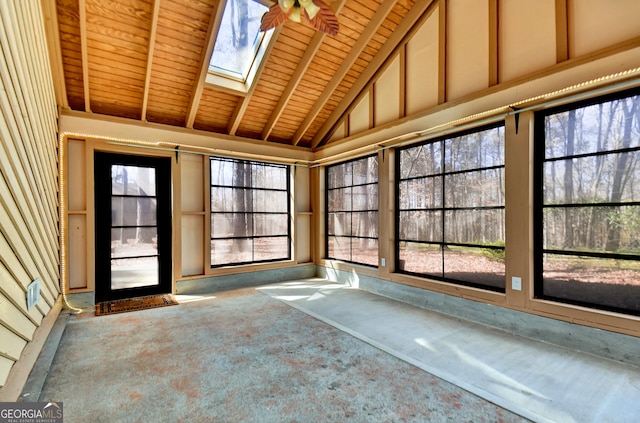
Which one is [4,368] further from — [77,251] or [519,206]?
[519,206]

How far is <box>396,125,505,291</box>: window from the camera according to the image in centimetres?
350

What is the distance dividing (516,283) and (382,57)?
378cm

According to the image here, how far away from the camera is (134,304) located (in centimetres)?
424

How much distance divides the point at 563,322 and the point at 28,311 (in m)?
4.67

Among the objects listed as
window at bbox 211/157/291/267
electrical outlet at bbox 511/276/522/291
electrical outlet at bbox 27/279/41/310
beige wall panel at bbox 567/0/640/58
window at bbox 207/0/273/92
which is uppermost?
window at bbox 207/0/273/92

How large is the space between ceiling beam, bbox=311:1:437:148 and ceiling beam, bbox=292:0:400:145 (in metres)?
0.34

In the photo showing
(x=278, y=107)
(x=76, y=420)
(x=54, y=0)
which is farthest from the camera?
(x=278, y=107)

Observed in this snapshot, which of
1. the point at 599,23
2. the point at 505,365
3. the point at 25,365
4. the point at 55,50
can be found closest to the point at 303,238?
the point at 505,365

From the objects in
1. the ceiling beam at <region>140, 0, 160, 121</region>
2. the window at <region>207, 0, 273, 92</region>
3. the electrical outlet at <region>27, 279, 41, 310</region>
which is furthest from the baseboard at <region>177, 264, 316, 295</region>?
the window at <region>207, 0, 273, 92</region>

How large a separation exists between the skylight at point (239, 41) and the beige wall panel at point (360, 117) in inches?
78.0

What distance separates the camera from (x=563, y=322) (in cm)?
284

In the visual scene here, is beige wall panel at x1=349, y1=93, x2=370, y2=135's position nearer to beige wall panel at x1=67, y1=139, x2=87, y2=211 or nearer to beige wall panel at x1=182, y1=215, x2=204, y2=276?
beige wall panel at x1=182, y1=215, x2=204, y2=276

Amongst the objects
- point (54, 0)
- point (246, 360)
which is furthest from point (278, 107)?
point (246, 360)

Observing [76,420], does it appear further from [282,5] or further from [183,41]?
[183,41]
